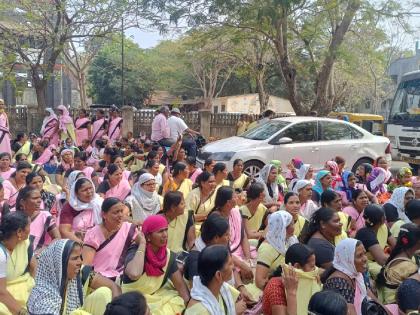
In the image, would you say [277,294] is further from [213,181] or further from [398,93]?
[398,93]

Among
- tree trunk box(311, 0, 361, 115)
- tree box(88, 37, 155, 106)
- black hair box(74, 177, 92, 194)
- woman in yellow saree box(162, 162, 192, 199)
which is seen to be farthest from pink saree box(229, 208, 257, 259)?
tree box(88, 37, 155, 106)

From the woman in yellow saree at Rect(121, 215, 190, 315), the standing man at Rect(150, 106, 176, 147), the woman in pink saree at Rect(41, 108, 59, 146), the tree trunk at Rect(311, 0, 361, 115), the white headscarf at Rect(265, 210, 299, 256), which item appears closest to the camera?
the woman in yellow saree at Rect(121, 215, 190, 315)

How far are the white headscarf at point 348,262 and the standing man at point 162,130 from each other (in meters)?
6.98

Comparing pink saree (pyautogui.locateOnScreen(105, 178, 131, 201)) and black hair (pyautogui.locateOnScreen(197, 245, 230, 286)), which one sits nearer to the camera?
black hair (pyautogui.locateOnScreen(197, 245, 230, 286))

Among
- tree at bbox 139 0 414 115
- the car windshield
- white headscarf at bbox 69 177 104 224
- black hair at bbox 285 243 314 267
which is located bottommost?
white headscarf at bbox 69 177 104 224

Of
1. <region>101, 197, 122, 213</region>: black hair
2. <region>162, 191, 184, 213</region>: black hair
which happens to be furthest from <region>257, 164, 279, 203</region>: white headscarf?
<region>101, 197, 122, 213</region>: black hair

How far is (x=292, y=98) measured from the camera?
14461 mm

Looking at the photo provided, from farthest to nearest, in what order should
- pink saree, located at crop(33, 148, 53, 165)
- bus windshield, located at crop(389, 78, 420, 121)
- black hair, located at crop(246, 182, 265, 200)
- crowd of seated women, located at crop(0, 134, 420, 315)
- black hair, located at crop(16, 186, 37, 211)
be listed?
bus windshield, located at crop(389, 78, 420, 121)
pink saree, located at crop(33, 148, 53, 165)
black hair, located at crop(246, 182, 265, 200)
black hair, located at crop(16, 186, 37, 211)
crowd of seated women, located at crop(0, 134, 420, 315)

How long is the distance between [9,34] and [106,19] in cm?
303

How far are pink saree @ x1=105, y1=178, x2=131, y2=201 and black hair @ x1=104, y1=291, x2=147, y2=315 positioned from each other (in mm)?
3871

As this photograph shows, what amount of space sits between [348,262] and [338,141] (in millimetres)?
7278

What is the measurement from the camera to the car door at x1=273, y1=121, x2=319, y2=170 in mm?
10125

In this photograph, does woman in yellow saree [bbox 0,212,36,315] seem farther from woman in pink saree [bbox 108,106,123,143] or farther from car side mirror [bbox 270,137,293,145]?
woman in pink saree [bbox 108,106,123,143]

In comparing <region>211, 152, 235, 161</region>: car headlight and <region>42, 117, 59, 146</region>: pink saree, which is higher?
<region>42, 117, 59, 146</region>: pink saree
